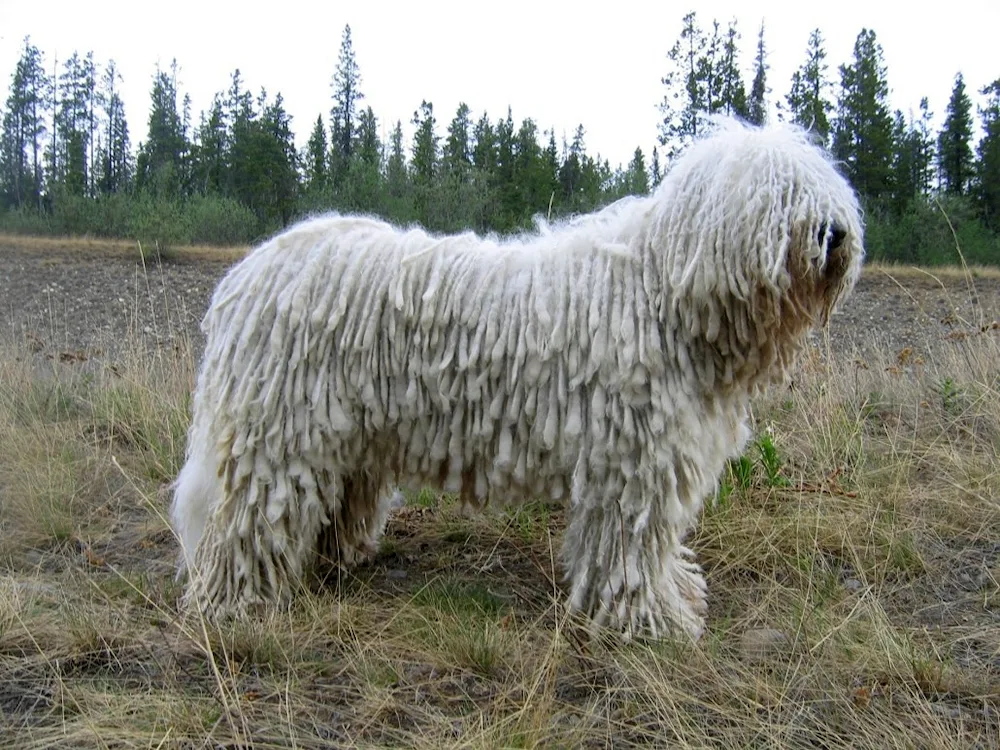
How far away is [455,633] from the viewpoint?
294cm

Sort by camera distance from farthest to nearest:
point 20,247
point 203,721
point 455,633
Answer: point 20,247, point 455,633, point 203,721

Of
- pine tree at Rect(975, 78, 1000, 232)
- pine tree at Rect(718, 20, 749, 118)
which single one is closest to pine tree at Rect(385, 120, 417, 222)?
pine tree at Rect(718, 20, 749, 118)

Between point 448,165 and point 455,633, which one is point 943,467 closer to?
point 455,633

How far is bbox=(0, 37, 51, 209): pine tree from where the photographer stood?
17.3 meters

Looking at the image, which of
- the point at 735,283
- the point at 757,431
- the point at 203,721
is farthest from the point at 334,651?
the point at 757,431

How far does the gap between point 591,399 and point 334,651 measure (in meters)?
1.18

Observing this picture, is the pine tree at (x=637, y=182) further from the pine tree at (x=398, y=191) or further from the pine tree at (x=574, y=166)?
the pine tree at (x=574, y=166)

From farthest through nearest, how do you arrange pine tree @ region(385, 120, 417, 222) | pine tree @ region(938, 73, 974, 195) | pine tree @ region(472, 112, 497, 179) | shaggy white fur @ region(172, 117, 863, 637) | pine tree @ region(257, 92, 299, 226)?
1. pine tree @ region(938, 73, 974, 195)
2. pine tree @ region(472, 112, 497, 179)
3. pine tree @ region(257, 92, 299, 226)
4. pine tree @ region(385, 120, 417, 222)
5. shaggy white fur @ region(172, 117, 863, 637)

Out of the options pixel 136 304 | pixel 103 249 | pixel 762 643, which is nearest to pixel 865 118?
pixel 103 249

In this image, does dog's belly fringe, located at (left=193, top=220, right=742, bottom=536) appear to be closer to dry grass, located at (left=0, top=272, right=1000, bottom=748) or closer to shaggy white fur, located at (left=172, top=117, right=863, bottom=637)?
shaggy white fur, located at (left=172, top=117, right=863, bottom=637)

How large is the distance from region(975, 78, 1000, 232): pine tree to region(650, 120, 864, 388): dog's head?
3744 centimetres

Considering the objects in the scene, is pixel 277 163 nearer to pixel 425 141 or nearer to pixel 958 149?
pixel 425 141

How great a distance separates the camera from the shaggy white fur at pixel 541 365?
281 centimetres

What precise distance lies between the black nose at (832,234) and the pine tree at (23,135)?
16.1 metres
